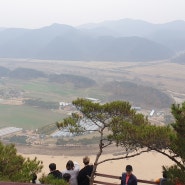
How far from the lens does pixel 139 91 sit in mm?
49156

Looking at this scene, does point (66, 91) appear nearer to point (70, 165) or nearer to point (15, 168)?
point (70, 165)

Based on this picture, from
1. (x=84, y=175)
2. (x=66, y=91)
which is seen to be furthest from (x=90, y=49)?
(x=84, y=175)

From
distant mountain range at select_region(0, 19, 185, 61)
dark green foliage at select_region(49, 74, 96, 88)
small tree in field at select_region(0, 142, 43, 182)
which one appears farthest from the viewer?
distant mountain range at select_region(0, 19, 185, 61)

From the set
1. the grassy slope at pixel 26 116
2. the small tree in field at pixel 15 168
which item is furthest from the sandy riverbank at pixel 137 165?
the small tree in field at pixel 15 168

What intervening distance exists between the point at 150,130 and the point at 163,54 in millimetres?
115386

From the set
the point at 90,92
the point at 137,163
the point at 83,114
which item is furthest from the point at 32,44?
the point at 83,114

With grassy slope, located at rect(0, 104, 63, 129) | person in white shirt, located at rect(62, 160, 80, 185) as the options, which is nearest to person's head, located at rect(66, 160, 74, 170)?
person in white shirt, located at rect(62, 160, 80, 185)

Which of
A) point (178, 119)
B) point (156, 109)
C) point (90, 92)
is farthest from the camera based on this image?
point (90, 92)

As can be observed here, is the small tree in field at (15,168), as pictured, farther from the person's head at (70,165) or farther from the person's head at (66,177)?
the person's head at (70,165)

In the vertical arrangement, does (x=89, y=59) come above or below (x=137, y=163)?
above

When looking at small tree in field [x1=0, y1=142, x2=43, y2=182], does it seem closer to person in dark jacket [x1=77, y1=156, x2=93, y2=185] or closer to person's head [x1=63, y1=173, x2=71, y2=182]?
person's head [x1=63, y1=173, x2=71, y2=182]

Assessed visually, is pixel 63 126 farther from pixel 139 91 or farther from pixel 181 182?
pixel 139 91

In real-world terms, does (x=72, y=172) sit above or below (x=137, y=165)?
above

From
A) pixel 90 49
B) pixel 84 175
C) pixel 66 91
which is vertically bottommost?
pixel 66 91
